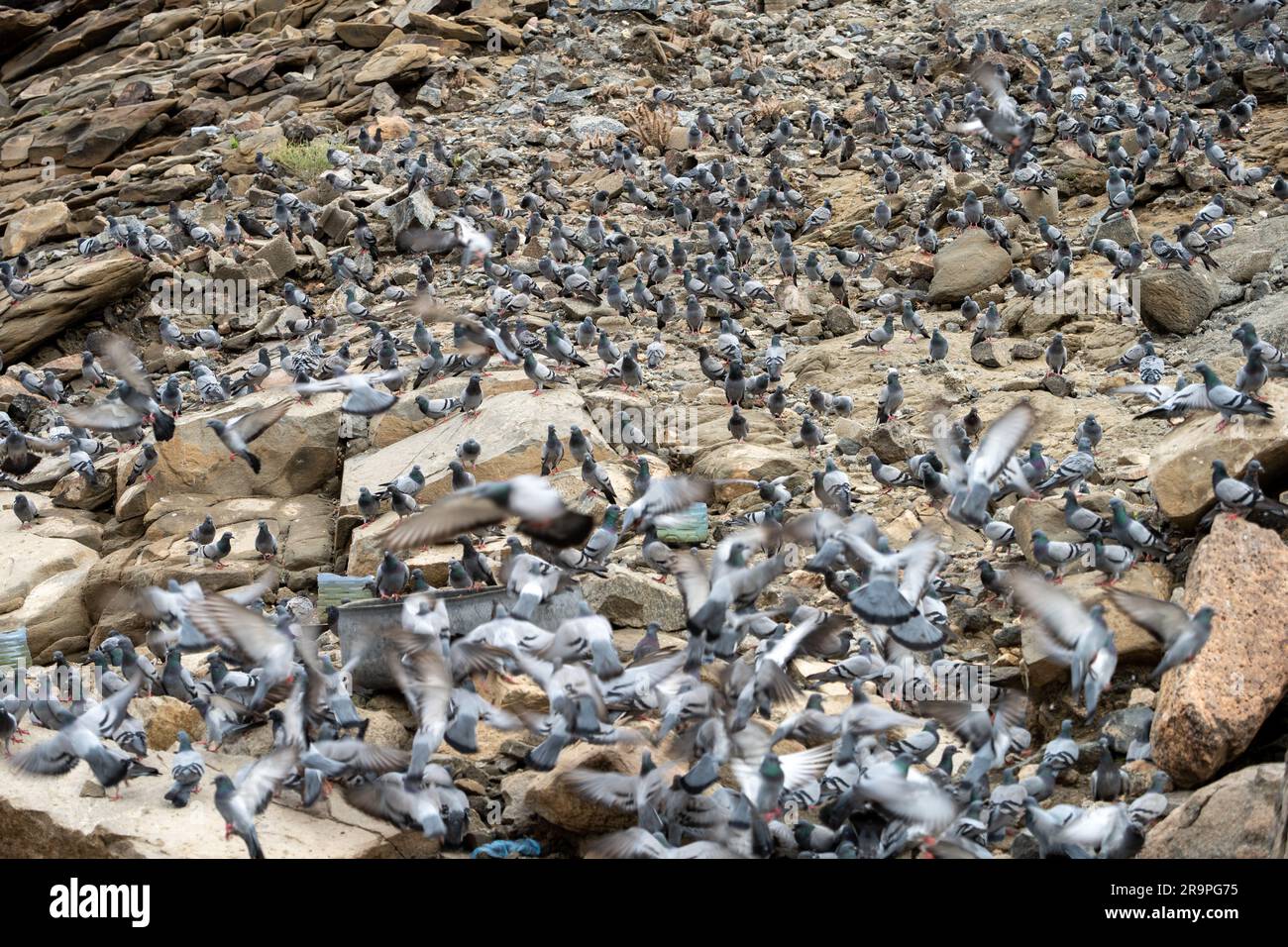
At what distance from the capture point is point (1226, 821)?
6355 mm

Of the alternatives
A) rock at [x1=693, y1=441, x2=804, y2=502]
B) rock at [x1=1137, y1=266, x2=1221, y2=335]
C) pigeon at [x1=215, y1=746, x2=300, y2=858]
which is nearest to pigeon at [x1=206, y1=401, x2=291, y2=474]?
rock at [x1=693, y1=441, x2=804, y2=502]

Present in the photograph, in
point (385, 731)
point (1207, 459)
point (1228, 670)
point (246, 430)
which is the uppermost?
point (1207, 459)

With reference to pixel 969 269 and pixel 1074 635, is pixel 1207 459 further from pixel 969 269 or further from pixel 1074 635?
pixel 969 269

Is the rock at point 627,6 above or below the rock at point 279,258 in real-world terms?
above

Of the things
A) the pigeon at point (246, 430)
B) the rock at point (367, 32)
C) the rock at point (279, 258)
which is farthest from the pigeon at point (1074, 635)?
the rock at point (367, 32)

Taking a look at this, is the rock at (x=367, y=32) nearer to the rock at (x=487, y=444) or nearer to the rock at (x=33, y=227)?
the rock at (x=33, y=227)

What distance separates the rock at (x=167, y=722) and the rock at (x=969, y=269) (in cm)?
998

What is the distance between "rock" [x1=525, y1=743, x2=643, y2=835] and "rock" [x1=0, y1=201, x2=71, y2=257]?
17537mm

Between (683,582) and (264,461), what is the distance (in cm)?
608

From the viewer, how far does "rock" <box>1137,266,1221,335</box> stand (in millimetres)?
13586

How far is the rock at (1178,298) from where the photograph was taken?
13586mm

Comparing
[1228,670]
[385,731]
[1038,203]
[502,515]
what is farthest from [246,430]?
[1038,203]

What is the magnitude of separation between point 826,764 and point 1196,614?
220cm

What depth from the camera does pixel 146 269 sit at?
63.1ft
